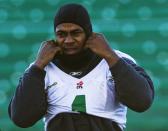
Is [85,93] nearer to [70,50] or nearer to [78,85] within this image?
[78,85]

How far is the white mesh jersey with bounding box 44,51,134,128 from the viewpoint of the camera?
108 inches

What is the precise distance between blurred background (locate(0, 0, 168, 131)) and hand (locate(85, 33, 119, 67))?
2.51m

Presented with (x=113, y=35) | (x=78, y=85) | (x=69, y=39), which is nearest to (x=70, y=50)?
(x=69, y=39)

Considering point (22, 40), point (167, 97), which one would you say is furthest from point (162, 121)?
point (22, 40)

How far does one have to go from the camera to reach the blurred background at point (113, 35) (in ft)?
17.3

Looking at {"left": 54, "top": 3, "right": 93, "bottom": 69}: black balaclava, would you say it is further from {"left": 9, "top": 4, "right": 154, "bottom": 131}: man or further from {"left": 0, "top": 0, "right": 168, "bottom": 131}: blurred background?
{"left": 0, "top": 0, "right": 168, "bottom": 131}: blurred background

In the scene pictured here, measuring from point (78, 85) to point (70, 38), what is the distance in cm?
20

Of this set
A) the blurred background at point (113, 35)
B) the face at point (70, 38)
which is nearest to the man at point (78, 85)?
the face at point (70, 38)

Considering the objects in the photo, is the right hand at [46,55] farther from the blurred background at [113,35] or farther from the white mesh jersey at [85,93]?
the blurred background at [113,35]

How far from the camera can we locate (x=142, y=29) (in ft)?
17.6

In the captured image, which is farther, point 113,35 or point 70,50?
point 113,35

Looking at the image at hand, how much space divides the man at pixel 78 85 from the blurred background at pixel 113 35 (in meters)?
2.46

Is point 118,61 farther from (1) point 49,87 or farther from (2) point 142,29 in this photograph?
(2) point 142,29

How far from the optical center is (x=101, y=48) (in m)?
2.75
